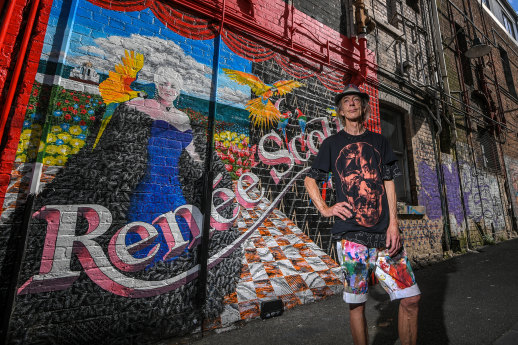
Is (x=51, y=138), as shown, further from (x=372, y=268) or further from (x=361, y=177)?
(x=372, y=268)

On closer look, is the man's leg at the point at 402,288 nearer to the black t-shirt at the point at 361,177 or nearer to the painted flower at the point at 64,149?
the black t-shirt at the point at 361,177

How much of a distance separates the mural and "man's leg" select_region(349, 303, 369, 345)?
1468 millimetres

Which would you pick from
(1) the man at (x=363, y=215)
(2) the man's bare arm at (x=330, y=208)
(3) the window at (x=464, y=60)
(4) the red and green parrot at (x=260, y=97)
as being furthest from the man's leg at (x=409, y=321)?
(3) the window at (x=464, y=60)

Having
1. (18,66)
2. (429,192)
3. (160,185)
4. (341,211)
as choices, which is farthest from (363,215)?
(429,192)

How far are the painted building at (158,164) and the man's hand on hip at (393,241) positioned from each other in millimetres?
1726

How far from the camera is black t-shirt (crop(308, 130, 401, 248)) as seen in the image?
1634mm

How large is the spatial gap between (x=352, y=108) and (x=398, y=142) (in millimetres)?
4561

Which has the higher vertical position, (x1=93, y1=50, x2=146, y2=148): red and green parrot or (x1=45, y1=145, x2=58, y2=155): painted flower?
(x1=93, y1=50, x2=146, y2=148): red and green parrot

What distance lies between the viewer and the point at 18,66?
209cm

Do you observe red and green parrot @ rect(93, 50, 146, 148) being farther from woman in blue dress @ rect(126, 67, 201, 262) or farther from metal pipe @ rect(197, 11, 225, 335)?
metal pipe @ rect(197, 11, 225, 335)

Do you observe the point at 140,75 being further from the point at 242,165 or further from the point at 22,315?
the point at 22,315

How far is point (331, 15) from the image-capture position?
15.9 ft

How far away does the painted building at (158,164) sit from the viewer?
80.0 inches

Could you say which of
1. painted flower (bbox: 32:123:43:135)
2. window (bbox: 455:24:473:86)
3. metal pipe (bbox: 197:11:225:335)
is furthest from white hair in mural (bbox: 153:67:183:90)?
window (bbox: 455:24:473:86)
